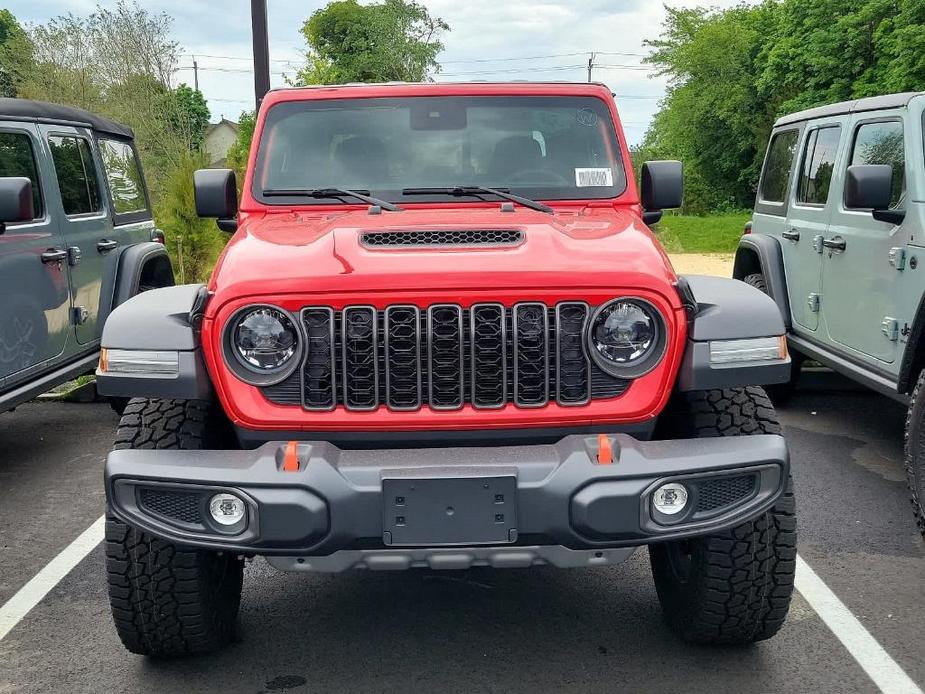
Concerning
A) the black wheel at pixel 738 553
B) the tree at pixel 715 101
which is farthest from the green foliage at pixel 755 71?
the black wheel at pixel 738 553

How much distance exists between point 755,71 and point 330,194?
4682cm

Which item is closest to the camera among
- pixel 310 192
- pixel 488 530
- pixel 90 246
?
pixel 488 530

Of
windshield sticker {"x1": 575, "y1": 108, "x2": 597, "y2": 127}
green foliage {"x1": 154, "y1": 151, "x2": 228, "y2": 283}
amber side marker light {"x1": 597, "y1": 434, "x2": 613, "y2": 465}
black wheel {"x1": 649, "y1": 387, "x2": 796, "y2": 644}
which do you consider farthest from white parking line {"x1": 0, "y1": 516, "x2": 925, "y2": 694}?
green foliage {"x1": 154, "y1": 151, "x2": 228, "y2": 283}

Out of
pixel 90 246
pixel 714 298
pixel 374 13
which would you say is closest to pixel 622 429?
pixel 714 298

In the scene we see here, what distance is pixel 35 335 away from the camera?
5836 mm

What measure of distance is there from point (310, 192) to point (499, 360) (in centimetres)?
155

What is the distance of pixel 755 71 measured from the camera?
47.2 meters

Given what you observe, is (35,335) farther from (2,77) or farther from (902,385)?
(2,77)

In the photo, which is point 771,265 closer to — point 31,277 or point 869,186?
point 869,186

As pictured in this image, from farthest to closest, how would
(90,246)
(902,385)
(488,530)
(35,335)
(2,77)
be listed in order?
(2,77) < (90,246) < (35,335) < (902,385) < (488,530)

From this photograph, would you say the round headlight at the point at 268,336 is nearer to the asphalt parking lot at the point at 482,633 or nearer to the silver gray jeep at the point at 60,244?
the asphalt parking lot at the point at 482,633

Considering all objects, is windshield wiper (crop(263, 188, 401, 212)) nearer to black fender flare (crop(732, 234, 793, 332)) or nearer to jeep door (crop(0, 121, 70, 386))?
jeep door (crop(0, 121, 70, 386))

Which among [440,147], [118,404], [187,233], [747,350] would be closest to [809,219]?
[440,147]

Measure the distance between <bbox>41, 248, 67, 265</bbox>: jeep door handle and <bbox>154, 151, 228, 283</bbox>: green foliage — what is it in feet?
22.9
